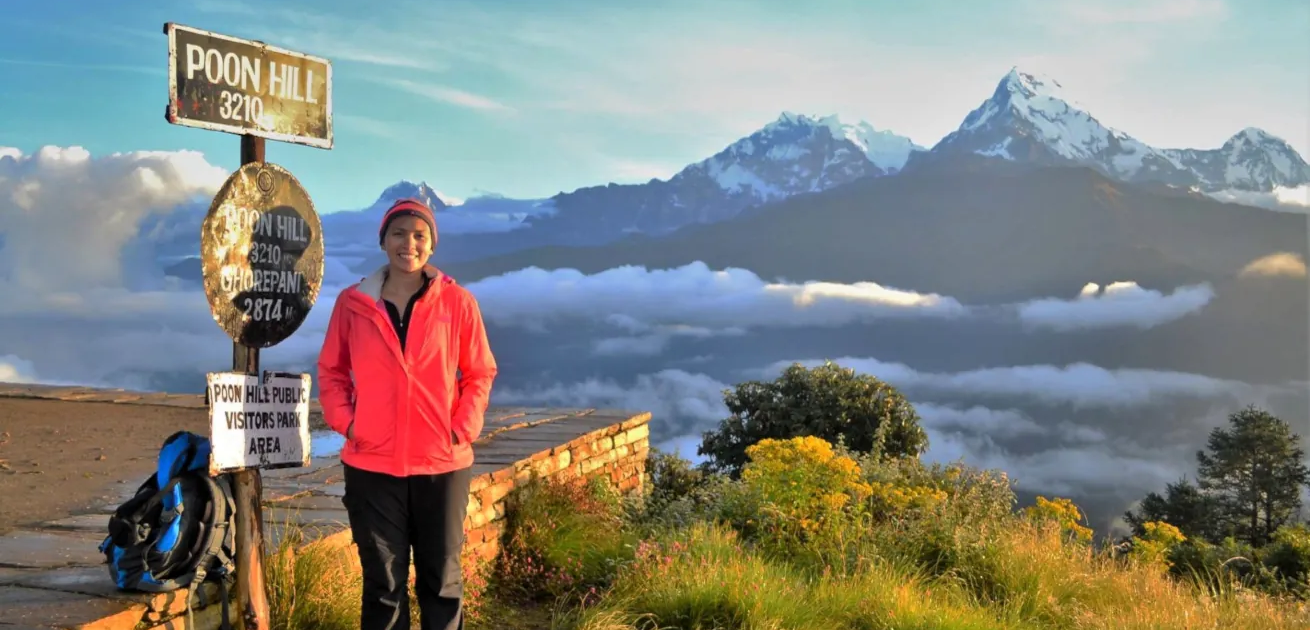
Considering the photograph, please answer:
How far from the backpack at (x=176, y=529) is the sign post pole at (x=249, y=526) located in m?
→ 0.05

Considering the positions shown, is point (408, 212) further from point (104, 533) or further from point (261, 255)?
point (104, 533)

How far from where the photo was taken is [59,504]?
679cm

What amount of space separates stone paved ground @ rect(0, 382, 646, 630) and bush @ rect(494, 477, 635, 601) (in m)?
0.33

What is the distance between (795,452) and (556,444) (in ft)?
6.62

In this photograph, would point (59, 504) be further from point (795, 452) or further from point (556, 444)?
point (795, 452)

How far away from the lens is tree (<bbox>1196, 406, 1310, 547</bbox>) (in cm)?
2081

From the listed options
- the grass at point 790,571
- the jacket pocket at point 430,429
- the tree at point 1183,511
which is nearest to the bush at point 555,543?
the grass at point 790,571

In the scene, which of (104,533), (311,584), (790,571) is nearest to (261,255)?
(311,584)

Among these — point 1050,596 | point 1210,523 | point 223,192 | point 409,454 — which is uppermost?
point 223,192

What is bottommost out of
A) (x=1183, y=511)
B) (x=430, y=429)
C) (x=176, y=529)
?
(x=1183, y=511)

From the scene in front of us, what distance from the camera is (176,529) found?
3.85m

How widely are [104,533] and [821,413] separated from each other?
10935mm

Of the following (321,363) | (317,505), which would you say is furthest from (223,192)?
(317,505)

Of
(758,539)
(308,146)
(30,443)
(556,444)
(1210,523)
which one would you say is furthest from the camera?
(1210,523)
